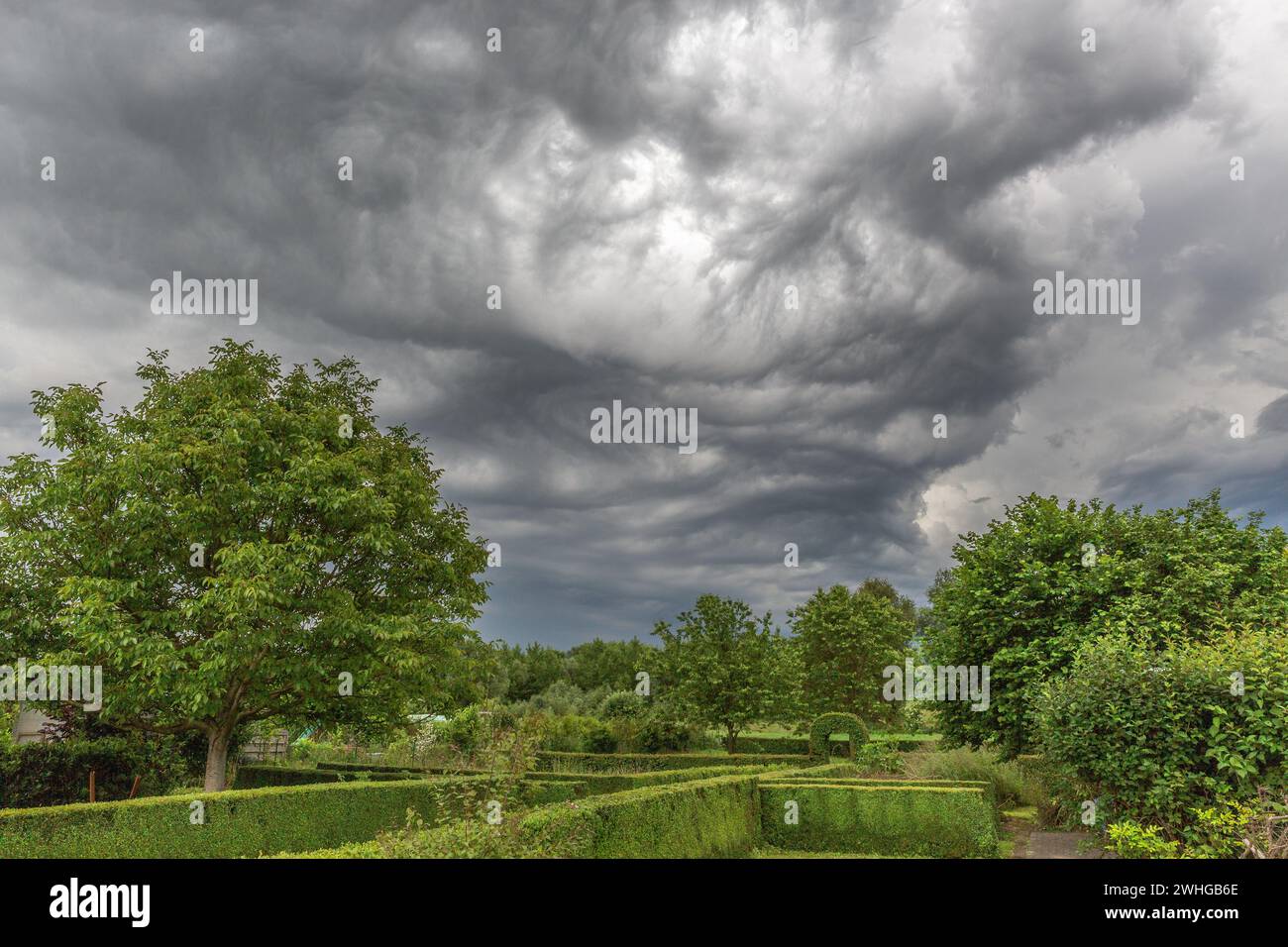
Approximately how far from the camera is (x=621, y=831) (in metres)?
12.4

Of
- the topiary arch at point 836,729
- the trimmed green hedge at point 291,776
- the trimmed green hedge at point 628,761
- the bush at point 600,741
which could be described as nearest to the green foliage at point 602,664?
the bush at point 600,741

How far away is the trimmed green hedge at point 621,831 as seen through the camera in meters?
10.3

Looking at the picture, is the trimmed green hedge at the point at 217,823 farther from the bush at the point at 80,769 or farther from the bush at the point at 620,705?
the bush at the point at 620,705

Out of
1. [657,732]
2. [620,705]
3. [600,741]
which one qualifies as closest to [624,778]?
[657,732]

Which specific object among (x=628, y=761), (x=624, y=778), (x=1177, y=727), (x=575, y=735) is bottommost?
(x=575, y=735)

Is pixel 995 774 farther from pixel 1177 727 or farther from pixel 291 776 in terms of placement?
pixel 291 776

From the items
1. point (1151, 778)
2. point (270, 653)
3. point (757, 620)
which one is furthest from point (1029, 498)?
point (270, 653)

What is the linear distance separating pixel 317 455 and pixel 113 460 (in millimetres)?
4893

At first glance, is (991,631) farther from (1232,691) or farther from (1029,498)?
(1232,691)

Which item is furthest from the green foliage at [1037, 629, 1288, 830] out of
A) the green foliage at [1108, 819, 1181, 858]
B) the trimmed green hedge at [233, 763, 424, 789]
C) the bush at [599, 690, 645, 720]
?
the bush at [599, 690, 645, 720]

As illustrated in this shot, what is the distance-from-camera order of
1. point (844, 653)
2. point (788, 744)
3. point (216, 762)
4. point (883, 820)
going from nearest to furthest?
point (883, 820) < point (216, 762) < point (788, 744) < point (844, 653)

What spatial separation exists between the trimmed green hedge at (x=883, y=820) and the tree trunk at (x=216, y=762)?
1433 cm

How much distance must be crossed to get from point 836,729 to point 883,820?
50.4 feet

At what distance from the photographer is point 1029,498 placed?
81.1 ft
